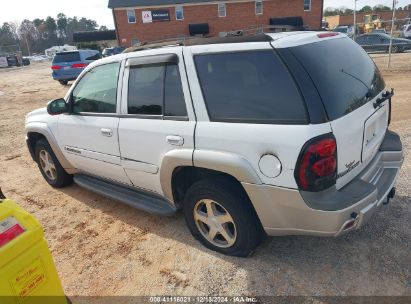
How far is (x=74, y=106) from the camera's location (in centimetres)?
402

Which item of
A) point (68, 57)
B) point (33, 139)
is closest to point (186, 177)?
point (33, 139)

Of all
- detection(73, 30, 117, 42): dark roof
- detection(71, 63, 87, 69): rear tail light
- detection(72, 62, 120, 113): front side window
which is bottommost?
detection(71, 63, 87, 69): rear tail light

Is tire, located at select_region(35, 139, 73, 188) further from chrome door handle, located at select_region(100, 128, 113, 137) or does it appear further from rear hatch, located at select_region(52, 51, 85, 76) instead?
rear hatch, located at select_region(52, 51, 85, 76)

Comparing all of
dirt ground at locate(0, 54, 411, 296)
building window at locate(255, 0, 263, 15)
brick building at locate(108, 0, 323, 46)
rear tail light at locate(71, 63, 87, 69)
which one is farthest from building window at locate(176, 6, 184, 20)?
dirt ground at locate(0, 54, 411, 296)

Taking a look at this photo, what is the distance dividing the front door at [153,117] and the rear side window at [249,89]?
25 cm

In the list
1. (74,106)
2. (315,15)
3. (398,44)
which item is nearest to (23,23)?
(315,15)

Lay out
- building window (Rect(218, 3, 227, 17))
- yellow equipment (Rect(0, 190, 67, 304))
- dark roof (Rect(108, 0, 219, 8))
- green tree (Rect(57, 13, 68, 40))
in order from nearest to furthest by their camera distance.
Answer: yellow equipment (Rect(0, 190, 67, 304))
dark roof (Rect(108, 0, 219, 8))
building window (Rect(218, 3, 227, 17))
green tree (Rect(57, 13, 68, 40))

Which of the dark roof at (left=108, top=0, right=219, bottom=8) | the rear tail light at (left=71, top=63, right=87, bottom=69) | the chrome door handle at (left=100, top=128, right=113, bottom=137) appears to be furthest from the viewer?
the dark roof at (left=108, top=0, right=219, bottom=8)

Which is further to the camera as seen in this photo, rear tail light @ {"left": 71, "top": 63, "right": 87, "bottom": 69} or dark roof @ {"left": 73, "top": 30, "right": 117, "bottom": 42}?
dark roof @ {"left": 73, "top": 30, "right": 117, "bottom": 42}

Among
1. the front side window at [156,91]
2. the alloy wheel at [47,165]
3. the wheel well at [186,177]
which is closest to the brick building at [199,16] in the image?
the alloy wheel at [47,165]

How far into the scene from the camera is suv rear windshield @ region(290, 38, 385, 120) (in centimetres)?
234

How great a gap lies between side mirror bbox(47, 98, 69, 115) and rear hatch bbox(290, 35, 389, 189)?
2.84 meters

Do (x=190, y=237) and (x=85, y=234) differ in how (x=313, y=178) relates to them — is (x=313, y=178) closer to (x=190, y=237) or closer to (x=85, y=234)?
(x=190, y=237)

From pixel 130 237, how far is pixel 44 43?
10621cm
